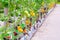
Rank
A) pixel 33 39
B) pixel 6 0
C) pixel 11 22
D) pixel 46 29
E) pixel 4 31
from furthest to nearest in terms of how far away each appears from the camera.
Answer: pixel 46 29, pixel 33 39, pixel 11 22, pixel 4 31, pixel 6 0

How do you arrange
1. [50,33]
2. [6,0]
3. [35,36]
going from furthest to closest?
[50,33] < [35,36] < [6,0]

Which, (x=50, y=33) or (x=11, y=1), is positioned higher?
(x=11, y=1)

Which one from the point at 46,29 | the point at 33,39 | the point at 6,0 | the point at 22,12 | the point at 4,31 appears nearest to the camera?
the point at 6,0

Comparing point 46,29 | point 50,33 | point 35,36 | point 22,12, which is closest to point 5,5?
point 22,12

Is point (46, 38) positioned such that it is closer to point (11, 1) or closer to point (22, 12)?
point (22, 12)

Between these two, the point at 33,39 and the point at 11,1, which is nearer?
the point at 11,1

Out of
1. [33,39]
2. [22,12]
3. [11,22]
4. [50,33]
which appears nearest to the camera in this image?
[11,22]

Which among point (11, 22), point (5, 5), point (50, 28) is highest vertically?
point (5, 5)

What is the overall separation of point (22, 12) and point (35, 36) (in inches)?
49.8

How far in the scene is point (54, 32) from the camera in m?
5.00

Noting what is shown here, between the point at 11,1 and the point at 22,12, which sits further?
the point at 22,12

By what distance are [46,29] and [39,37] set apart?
0.88 m

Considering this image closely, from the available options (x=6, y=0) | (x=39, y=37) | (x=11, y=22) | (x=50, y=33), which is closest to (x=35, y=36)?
(x=39, y=37)

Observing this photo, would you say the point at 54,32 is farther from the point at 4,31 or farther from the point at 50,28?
the point at 4,31
